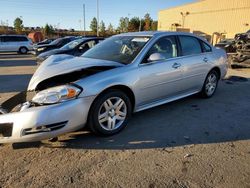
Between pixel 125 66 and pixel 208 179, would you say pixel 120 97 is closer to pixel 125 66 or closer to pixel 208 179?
pixel 125 66

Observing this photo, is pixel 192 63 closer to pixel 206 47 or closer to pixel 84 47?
pixel 206 47

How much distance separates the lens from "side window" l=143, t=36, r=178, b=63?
4.58 meters

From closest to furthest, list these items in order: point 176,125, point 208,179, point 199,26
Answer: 1. point 208,179
2. point 176,125
3. point 199,26

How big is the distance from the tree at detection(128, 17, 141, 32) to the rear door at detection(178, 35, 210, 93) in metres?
73.0

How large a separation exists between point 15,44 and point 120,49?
21347 millimetres

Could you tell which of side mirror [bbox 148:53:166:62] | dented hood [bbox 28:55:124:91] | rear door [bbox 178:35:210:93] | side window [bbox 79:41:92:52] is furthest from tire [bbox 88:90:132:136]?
side window [bbox 79:41:92:52]

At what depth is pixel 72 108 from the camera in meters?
3.41

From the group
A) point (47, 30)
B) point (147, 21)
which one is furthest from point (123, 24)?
point (47, 30)

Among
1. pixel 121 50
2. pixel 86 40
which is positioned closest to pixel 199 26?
pixel 86 40

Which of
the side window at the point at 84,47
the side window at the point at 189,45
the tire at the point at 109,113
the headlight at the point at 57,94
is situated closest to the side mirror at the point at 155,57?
the tire at the point at 109,113

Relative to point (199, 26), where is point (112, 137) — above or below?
below

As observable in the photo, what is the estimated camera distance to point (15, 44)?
928 inches

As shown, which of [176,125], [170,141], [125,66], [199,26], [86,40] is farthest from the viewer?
[199,26]

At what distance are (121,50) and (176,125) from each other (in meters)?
1.57
